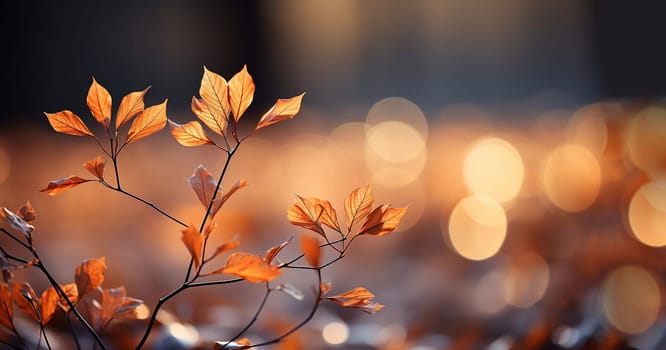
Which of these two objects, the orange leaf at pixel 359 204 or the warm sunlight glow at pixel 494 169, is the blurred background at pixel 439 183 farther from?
the orange leaf at pixel 359 204

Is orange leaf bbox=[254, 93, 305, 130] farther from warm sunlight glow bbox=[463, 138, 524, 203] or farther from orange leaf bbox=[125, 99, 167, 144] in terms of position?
warm sunlight glow bbox=[463, 138, 524, 203]

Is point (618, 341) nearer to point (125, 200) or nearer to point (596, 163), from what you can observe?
point (596, 163)

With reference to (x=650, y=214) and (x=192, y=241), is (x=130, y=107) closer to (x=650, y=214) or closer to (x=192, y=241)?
(x=192, y=241)

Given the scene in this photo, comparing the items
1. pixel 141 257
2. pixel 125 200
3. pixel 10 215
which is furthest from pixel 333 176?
pixel 10 215

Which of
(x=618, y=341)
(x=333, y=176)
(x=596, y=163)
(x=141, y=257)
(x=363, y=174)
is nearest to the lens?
(x=618, y=341)

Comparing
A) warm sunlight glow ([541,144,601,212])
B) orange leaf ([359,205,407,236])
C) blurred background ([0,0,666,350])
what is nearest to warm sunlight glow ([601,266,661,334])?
blurred background ([0,0,666,350])

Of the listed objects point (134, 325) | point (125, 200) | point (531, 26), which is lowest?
point (531, 26)
